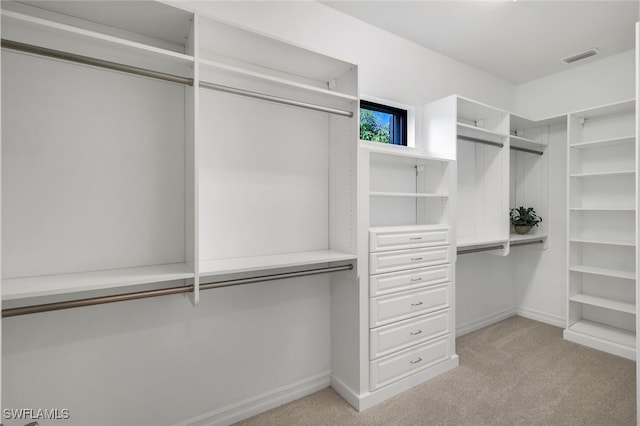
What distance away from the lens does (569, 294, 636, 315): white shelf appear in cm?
305

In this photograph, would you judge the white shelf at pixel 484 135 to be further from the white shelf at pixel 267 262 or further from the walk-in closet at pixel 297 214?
the white shelf at pixel 267 262

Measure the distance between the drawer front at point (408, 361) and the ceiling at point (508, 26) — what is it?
2622 mm

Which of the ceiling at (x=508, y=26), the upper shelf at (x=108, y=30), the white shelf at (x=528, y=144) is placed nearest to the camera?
the upper shelf at (x=108, y=30)

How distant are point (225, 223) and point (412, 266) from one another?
142cm

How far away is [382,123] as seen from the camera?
2977mm

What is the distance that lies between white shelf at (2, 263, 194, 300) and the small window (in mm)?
1913

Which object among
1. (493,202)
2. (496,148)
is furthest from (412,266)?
(496,148)

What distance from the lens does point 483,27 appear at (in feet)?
9.10

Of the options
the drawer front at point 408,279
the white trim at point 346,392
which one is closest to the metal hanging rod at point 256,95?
the drawer front at point 408,279

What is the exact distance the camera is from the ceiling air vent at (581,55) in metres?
3.18

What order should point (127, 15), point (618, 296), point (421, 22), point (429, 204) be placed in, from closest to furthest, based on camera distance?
point (127, 15) < point (421, 22) < point (429, 204) < point (618, 296)

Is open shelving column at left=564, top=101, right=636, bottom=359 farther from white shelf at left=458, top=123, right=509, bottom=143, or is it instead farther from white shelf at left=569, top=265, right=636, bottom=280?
white shelf at left=458, top=123, right=509, bottom=143

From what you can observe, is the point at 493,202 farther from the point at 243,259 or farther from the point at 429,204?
the point at 243,259

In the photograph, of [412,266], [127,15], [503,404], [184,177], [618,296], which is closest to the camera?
[127,15]
